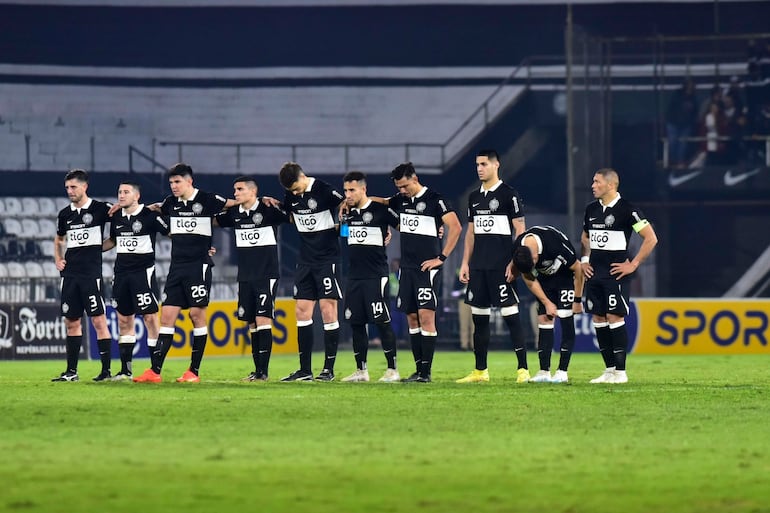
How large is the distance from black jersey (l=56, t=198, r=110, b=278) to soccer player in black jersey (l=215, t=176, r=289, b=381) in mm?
1375

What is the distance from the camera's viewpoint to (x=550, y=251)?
1513 centimetres

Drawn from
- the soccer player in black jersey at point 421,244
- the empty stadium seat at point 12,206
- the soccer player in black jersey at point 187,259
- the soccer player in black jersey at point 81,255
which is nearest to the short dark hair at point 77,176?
the soccer player in black jersey at point 81,255

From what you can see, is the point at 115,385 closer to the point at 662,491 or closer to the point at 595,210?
the point at 595,210

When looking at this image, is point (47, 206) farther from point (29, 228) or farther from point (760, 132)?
point (760, 132)

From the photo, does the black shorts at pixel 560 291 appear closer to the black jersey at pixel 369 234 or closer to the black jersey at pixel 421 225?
the black jersey at pixel 421 225

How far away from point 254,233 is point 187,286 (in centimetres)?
101

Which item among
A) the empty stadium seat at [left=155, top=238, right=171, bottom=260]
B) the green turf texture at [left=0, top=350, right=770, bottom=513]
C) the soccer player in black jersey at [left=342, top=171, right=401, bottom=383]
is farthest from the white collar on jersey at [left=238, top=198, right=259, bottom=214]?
the empty stadium seat at [left=155, top=238, right=171, bottom=260]

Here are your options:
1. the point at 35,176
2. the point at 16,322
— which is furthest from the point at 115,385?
the point at 35,176

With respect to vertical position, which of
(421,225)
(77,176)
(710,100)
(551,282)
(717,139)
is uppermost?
(710,100)

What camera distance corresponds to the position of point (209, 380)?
16.6m

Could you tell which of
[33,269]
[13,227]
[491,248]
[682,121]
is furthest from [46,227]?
[491,248]

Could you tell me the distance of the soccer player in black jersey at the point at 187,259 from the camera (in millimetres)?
15359

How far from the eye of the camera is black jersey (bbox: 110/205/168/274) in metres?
15.8

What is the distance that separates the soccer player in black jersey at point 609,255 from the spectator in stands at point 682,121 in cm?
1782
